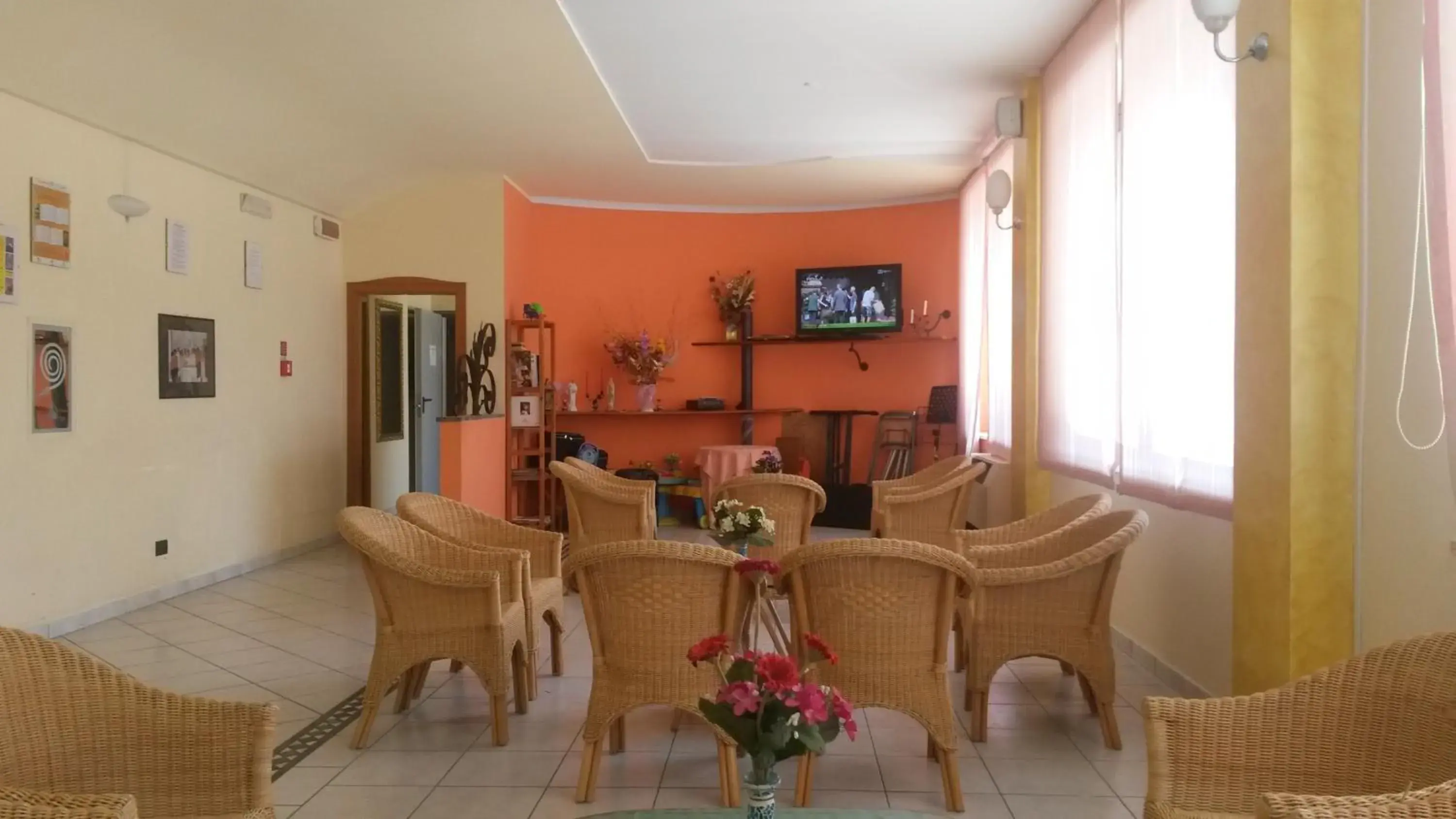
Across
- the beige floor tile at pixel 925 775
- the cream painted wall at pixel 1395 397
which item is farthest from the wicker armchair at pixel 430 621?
the cream painted wall at pixel 1395 397

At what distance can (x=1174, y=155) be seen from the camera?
4.00 metres

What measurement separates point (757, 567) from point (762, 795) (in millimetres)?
1086

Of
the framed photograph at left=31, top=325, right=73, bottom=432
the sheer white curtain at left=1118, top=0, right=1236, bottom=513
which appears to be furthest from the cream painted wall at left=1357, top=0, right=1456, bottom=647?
the framed photograph at left=31, top=325, right=73, bottom=432

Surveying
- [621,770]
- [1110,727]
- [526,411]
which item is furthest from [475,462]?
[1110,727]

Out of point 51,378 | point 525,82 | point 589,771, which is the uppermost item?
point 525,82

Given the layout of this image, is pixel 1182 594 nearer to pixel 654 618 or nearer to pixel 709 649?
pixel 654 618

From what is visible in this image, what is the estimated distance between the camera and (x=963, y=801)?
3.01 metres

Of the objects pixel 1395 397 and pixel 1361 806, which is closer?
pixel 1361 806

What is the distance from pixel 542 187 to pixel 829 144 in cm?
287

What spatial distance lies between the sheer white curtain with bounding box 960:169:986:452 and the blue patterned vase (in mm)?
6748

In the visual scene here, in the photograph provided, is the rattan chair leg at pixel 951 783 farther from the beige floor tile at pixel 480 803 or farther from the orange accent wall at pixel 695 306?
the orange accent wall at pixel 695 306

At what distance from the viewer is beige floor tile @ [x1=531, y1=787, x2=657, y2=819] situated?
2975 millimetres

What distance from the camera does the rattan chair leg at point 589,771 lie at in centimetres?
305

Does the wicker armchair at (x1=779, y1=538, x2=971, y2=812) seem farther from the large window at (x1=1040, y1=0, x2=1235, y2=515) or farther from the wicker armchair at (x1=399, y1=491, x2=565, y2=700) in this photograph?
the wicker armchair at (x1=399, y1=491, x2=565, y2=700)
